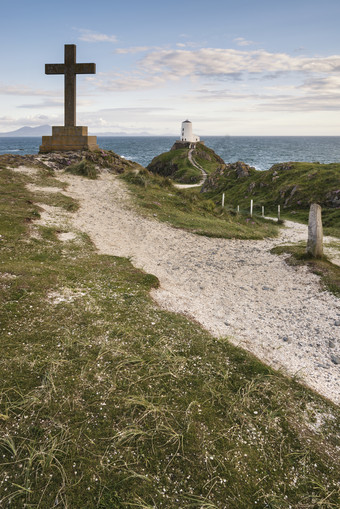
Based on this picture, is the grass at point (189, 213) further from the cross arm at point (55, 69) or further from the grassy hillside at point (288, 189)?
the cross arm at point (55, 69)

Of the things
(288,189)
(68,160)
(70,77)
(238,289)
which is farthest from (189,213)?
(288,189)

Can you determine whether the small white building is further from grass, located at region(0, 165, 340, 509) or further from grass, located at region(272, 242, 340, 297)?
grass, located at region(0, 165, 340, 509)

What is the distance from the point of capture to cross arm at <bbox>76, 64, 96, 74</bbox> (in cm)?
3018

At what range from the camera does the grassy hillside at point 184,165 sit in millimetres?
74750

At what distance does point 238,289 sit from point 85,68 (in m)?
26.5

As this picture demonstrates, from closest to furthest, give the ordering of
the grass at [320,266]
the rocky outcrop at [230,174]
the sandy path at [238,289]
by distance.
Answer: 1. the sandy path at [238,289]
2. the grass at [320,266]
3. the rocky outcrop at [230,174]

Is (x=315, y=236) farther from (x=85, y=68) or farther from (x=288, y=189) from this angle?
(x=85, y=68)

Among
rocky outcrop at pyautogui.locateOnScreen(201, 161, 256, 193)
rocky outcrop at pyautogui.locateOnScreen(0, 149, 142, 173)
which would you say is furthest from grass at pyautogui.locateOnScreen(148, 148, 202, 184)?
rocky outcrop at pyautogui.locateOnScreen(0, 149, 142, 173)

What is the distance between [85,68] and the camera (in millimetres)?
30281

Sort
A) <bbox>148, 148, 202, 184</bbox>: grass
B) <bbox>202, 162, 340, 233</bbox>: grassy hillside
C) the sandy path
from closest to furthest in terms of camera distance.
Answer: the sandy path, <bbox>202, 162, 340, 233</bbox>: grassy hillside, <bbox>148, 148, 202, 184</bbox>: grass

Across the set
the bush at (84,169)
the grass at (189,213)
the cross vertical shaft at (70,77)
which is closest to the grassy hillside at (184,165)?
the grass at (189,213)

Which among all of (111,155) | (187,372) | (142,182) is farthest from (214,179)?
(187,372)

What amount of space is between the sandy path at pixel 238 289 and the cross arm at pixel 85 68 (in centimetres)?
1312

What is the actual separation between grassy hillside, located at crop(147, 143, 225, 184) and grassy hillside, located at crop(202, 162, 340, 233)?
73.3 ft
